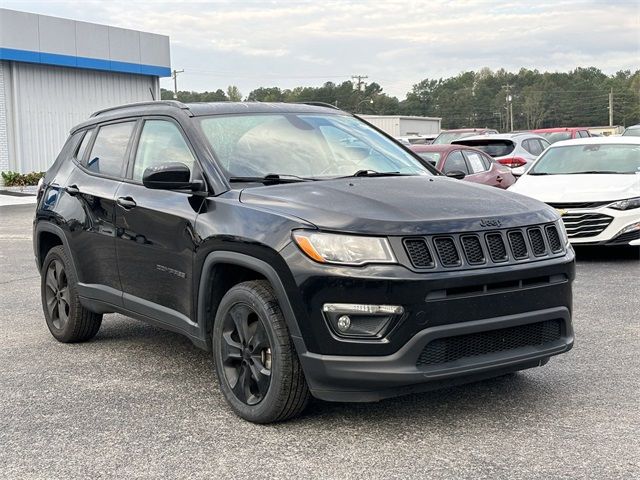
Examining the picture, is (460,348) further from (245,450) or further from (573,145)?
(573,145)

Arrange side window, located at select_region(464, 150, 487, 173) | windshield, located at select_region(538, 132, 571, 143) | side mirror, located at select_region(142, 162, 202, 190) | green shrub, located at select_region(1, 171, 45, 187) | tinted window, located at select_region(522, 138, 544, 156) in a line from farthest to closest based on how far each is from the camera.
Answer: green shrub, located at select_region(1, 171, 45, 187)
windshield, located at select_region(538, 132, 571, 143)
tinted window, located at select_region(522, 138, 544, 156)
side window, located at select_region(464, 150, 487, 173)
side mirror, located at select_region(142, 162, 202, 190)

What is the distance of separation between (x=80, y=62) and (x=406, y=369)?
90.2 feet

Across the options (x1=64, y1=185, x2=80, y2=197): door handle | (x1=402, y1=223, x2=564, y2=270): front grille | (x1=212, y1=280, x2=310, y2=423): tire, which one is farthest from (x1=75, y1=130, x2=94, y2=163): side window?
(x1=402, y1=223, x2=564, y2=270): front grille

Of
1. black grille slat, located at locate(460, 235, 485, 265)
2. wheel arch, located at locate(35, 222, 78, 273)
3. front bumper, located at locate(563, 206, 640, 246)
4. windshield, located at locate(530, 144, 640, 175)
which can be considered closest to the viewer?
black grille slat, located at locate(460, 235, 485, 265)

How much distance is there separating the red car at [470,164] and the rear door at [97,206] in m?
7.43

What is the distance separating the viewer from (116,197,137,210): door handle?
17.2ft

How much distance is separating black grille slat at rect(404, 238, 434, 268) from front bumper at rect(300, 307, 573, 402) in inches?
12.1

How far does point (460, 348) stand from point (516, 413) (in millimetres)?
704

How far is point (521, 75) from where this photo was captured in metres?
138

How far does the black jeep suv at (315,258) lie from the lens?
384 centimetres

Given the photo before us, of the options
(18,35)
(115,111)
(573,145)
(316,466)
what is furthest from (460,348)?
(18,35)

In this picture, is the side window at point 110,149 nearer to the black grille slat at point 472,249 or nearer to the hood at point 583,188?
the black grille slat at point 472,249

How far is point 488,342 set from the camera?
4.02 metres

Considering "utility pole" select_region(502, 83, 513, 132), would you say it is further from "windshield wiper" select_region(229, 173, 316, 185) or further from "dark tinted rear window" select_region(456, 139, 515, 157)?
"windshield wiper" select_region(229, 173, 316, 185)
